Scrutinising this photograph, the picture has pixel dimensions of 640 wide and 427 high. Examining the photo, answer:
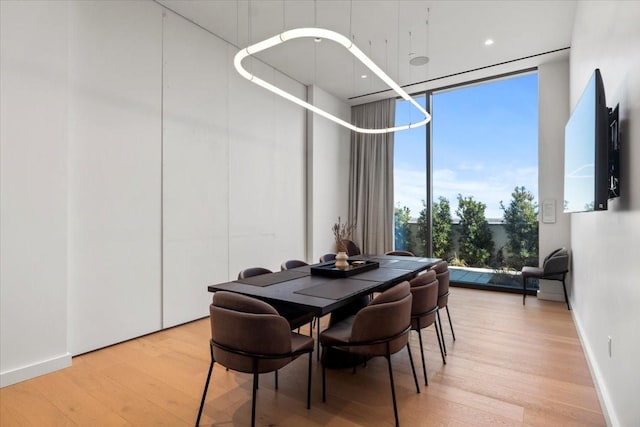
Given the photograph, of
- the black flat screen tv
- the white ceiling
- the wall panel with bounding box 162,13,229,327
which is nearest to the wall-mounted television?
the black flat screen tv

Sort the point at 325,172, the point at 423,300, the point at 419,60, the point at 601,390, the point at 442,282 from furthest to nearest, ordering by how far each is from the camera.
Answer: the point at 325,172
the point at 419,60
the point at 442,282
the point at 423,300
the point at 601,390

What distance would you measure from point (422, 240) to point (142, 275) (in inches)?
188

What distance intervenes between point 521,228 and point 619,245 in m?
3.97

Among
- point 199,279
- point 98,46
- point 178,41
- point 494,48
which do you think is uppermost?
point 494,48

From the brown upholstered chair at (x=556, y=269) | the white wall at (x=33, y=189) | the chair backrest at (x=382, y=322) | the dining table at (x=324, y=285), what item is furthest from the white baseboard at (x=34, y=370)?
the brown upholstered chair at (x=556, y=269)

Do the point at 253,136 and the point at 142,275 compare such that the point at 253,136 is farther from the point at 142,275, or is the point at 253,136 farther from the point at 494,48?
the point at 494,48

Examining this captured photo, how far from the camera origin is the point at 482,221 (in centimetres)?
593

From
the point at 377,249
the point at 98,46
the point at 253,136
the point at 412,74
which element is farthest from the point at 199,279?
the point at 412,74

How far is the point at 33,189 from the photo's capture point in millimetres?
2781

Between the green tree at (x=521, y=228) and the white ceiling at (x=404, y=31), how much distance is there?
211cm

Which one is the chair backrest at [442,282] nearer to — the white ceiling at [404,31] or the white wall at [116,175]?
the white wall at [116,175]

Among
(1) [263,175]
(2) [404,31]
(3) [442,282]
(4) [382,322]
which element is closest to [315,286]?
(4) [382,322]

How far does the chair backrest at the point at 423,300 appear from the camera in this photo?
105 inches

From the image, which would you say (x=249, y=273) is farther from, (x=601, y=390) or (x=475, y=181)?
(x=475, y=181)
